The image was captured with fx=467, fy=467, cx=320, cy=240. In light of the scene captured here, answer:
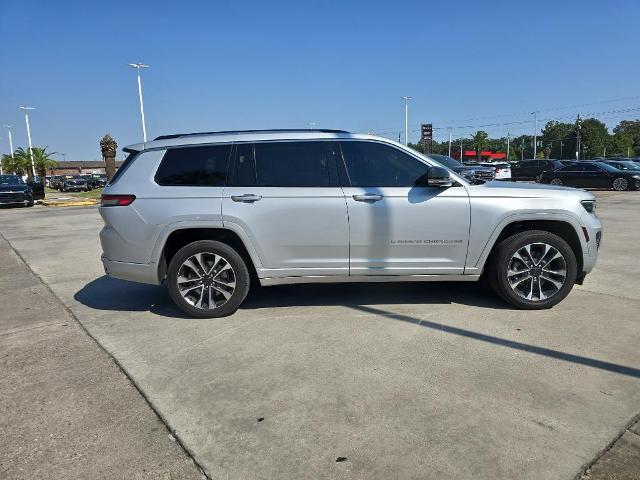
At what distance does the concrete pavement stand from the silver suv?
3.61 ft

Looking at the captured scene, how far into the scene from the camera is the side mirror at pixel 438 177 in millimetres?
4402

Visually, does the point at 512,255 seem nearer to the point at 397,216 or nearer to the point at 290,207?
the point at 397,216

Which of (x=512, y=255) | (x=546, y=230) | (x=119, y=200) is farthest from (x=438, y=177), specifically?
(x=119, y=200)

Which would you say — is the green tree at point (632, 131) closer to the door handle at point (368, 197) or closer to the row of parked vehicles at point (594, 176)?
the row of parked vehicles at point (594, 176)

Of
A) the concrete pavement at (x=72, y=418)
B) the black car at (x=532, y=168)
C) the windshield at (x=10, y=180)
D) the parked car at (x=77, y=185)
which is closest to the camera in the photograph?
the concrete pavement at (x=72, y=418)

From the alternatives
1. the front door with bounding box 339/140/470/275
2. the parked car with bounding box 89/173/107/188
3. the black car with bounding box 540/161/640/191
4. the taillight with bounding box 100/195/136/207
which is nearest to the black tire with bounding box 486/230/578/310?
the front door with bounding box 339/140/470/275

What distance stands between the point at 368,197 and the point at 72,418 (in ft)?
9.80

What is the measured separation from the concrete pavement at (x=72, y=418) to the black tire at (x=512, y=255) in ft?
11.2

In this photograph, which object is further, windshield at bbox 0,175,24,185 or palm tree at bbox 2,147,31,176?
palm tree at bbox 2,147,31,176

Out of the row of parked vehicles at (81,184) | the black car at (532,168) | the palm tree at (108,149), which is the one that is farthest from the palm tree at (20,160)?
the black car at (532,168)

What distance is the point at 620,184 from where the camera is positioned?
21.6 meters

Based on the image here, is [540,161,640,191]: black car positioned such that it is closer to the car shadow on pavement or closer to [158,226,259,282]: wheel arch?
the car shadow on pavement

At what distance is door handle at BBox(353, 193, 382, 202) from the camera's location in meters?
4.50

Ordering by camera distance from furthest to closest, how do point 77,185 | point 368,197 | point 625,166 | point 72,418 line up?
point 77,185
point 625,166
point 368,197
point 72,418
